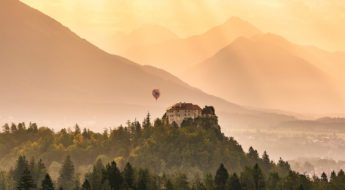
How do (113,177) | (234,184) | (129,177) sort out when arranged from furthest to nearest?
(234,184) → (129,177) → (113,177)

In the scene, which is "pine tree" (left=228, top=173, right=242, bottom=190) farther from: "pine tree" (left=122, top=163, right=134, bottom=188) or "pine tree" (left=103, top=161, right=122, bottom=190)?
"pine tree" (left=103, top=161, right=122, bottom=190)

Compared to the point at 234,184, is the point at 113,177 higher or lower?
higher

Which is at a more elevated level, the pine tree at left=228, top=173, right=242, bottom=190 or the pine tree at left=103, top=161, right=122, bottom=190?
the pine tree at left=103, top=161, right=122, bottom=190

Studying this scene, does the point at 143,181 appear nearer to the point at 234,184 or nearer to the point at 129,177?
the point at 129,177

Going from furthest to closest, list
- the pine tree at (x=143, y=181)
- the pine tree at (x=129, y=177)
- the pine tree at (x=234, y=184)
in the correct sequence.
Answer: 1. the pine tree at (x=234, y=184)
2. the pine tree at (x=143, y=181)
3. the pine tree at (x=129, y=177)

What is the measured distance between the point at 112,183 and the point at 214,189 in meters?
28.8

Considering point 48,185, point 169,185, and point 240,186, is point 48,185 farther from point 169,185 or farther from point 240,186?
point 240,186

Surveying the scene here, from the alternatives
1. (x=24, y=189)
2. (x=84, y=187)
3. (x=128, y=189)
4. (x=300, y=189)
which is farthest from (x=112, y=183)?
(x=300, y=189)

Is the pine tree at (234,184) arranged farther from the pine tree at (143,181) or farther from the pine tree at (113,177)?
the pine tree at (113,177)

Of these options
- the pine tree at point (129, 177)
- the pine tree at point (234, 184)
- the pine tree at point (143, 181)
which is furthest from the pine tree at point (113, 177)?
the pine tree at point (234, 184)

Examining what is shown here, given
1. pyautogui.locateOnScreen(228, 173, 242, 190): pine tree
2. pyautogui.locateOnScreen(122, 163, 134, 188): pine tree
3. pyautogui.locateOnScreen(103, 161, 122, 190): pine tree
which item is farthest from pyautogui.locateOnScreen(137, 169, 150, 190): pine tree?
pyautogui.locateOnScreen(228, 173, 242, 190): pine tree

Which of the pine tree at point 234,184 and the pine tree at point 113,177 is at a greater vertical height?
the pine tree at point 113,177

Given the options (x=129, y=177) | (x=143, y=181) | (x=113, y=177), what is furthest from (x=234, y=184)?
(x=113, y=177)

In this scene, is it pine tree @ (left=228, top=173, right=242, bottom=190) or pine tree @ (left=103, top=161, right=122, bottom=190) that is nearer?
pine tree @ (left=103, top=161, right=122, bottom=190)
